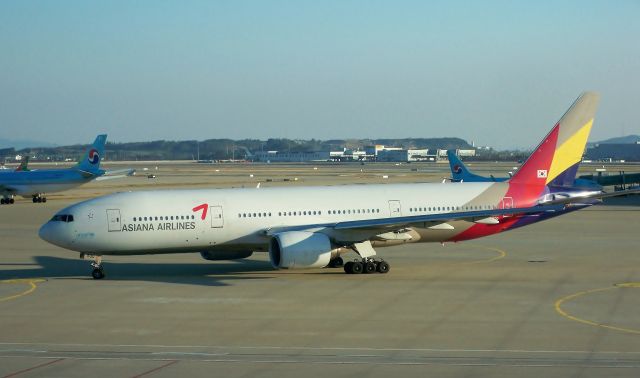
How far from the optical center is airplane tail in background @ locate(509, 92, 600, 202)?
36.8 metres

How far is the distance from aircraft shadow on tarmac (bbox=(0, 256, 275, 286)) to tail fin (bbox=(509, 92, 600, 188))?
1177 centimetres

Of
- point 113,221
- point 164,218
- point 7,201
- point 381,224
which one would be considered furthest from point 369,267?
point 7,201

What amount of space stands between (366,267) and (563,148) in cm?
1048

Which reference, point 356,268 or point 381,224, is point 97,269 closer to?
point 356,268

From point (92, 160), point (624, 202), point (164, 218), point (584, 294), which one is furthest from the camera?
point (92, 160)

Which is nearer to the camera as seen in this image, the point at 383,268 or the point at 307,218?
the point at 383,268

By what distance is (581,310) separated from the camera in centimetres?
2553

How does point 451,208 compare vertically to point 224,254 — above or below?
above

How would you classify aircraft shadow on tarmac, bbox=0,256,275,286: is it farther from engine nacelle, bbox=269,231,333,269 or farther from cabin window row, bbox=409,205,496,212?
cabin window row, bbox=409,205,496,212

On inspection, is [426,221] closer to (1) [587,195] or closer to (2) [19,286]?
(1) [587,195]

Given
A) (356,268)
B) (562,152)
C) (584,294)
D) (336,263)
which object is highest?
(562,152)

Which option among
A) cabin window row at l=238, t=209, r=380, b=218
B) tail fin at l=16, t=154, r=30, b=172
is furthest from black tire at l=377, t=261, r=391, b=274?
tail fin at l=16, t=154, r=30, b=172

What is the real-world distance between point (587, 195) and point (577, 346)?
1651 centimetres

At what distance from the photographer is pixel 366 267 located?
3325 cm
